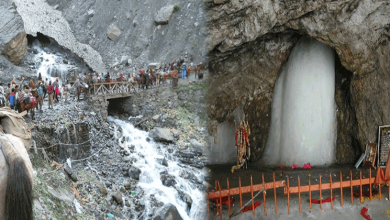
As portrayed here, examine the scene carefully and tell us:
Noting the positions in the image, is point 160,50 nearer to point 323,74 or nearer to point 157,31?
point 157,31

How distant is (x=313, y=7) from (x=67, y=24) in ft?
55.3

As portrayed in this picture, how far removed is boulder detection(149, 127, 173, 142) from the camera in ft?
33.6

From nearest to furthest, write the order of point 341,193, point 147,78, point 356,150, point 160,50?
point 341,193 < point 356,150 < point 147,78 < point 160,50

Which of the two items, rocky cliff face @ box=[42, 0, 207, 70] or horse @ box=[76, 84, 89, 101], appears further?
rocky cliff face @ box=[42, 0, 207, 70]

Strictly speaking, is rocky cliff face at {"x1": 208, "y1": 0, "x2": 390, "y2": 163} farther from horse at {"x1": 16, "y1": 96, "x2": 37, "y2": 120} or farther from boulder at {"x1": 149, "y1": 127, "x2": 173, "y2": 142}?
horse at {"x1": 16, "y1": 96, "x2": 37, "y2": 120}

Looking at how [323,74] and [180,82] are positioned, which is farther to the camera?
[180,82]

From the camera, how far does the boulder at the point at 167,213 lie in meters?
7.66

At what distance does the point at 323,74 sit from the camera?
671cm

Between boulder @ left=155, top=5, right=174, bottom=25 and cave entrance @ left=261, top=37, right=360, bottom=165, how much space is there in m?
10.6

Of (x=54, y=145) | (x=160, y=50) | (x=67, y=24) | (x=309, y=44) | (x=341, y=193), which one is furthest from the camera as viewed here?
(x=67, y=24)

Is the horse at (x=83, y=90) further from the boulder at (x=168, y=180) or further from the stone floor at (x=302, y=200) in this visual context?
the stone floor at (x=302, y=200)

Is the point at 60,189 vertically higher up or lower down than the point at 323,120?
lower down

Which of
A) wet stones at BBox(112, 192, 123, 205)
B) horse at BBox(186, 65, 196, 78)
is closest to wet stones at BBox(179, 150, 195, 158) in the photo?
horse at BBox(186, 65, 196, 78)

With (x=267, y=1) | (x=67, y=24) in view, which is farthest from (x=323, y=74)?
(x=67, y=24)
